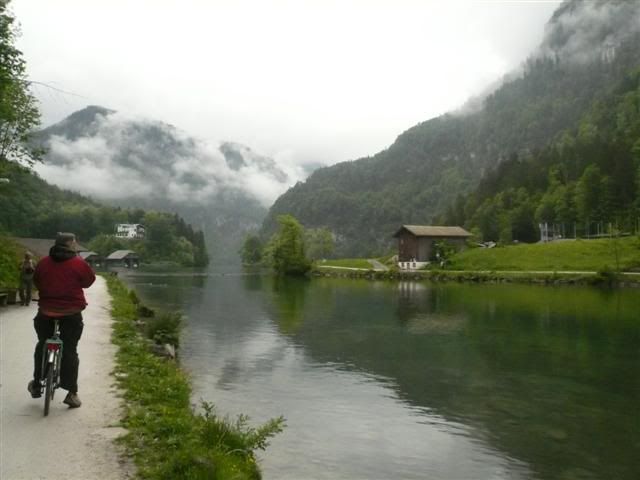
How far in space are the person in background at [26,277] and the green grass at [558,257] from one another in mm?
75712

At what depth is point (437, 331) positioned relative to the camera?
105 feet

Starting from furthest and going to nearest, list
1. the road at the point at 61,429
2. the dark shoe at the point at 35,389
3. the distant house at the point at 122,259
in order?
the distant house at the point at 122,259 → the dark shoe at the point at 35,389 → the road at the point at 61,429

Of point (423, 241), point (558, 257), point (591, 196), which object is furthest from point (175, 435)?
point (591, 196)

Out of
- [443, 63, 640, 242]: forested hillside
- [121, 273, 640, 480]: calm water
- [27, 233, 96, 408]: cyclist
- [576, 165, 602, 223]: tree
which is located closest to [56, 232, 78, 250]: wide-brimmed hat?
[27, 233, 96, 408]: cyclist

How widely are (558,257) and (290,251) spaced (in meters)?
54.2

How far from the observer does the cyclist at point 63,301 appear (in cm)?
1038

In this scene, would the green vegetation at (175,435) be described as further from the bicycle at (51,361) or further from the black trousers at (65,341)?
the bicycle at (51,361)

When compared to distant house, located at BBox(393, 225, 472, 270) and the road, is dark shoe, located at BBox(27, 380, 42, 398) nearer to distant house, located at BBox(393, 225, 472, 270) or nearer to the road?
the road

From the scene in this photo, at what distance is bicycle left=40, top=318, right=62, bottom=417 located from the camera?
10219mm

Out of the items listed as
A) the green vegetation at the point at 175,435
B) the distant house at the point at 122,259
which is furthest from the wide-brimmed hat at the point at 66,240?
the distant house at the point at 122,259

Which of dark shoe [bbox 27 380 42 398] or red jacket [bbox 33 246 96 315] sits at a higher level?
red jacket [bbox 33 246 96 315]

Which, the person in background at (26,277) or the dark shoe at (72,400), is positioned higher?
the person in background at (26,277)

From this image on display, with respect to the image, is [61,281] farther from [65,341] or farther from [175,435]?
[175,435]

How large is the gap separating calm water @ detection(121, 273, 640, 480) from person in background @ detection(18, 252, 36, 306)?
8470 mm
